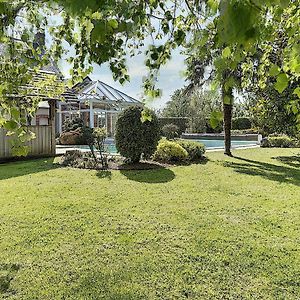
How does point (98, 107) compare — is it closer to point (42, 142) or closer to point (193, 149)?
point (42, 142)

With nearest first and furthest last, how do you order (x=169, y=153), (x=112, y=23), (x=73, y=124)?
(x=112, y=23) < (x=169, y=153) < (x=73, y=124)

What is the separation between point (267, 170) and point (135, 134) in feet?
17.1

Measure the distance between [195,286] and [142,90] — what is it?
2.40 metres

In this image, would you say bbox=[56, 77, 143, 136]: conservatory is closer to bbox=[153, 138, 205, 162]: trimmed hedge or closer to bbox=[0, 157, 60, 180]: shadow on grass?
bbox=[0, 157, 60, 180]: shadow on grass

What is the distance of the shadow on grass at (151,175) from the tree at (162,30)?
20.1 ft

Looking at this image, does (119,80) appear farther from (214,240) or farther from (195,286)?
(214,240)

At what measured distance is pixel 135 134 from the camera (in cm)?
1261

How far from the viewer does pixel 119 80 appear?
3617mm

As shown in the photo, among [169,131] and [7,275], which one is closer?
[7,275]

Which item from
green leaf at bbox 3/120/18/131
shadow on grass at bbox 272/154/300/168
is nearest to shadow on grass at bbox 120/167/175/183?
shadow on grass at bbox 272/154/300/168

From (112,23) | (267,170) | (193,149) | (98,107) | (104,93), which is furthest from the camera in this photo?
(98,107)

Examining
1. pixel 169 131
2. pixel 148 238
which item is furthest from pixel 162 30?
pixel 169 131

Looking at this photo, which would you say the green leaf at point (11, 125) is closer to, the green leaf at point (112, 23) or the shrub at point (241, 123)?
the green leaf at point (112, 23)

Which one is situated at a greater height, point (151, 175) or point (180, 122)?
point (180, 122)
